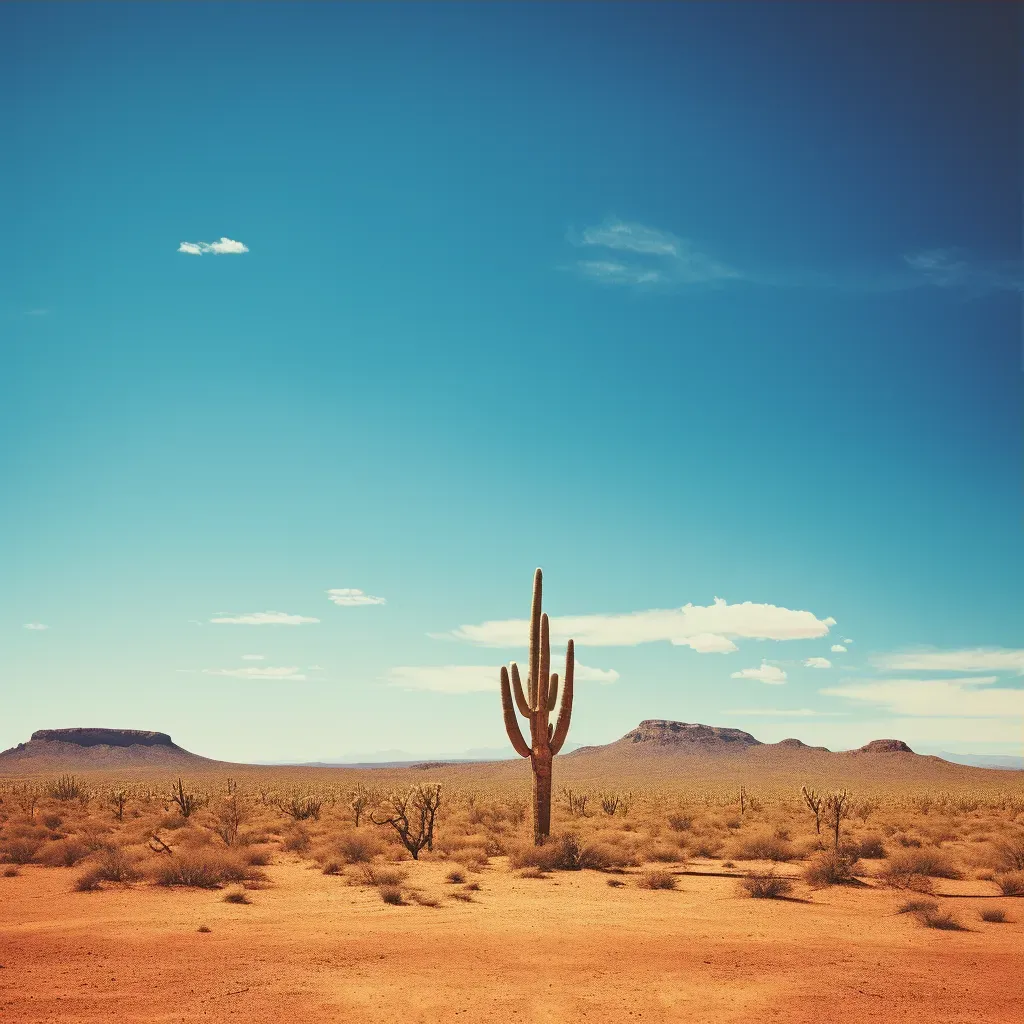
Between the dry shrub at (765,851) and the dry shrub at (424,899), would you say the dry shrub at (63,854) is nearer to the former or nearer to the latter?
the dry shrub at (424,899)

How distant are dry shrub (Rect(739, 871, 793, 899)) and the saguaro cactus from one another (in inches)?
278

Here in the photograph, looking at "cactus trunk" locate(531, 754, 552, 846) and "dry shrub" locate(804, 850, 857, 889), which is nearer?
"dry shrub" locate(804, 850, 857, 889)

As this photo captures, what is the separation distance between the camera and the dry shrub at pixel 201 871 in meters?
15.9

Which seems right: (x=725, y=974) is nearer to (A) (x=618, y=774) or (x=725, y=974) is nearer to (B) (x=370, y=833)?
(B) (x=370, y=833)

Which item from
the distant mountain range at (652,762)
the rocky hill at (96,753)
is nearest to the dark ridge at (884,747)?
the distant mountain range at (652,762)

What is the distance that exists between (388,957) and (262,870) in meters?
9.20

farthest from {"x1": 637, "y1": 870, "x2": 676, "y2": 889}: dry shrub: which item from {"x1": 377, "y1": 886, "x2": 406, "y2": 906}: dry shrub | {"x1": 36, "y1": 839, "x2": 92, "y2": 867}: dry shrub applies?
{"x1": 36, "y1": 839, "x2": 92, "y2": 867}: dry shrub

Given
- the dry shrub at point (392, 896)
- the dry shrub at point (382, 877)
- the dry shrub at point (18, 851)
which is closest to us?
the dry shrub at point (392, 896)

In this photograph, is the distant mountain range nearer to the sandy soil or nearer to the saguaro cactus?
the saguaro cactus

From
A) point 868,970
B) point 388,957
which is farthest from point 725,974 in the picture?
point 388,957

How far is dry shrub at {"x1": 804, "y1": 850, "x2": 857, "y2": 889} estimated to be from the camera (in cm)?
1677

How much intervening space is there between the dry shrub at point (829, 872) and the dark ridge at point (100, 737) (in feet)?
385

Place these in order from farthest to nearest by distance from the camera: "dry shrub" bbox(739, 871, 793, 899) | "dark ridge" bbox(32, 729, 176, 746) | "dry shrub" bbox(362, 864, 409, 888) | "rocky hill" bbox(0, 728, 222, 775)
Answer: "dark ridge" bbox(32, 729, 176, 746) < "rocky hill" bbox(0, 728, 222, 775) < "dry shrub" bbox(362, 864, 409, 888) < "dry shrub" bbox(739, 871, 793, 899)

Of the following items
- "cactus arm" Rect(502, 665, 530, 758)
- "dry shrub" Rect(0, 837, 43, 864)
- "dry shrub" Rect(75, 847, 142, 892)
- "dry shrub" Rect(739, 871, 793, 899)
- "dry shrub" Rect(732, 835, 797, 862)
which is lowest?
"dry shrub" Rect(0, 837, 43, 864)
